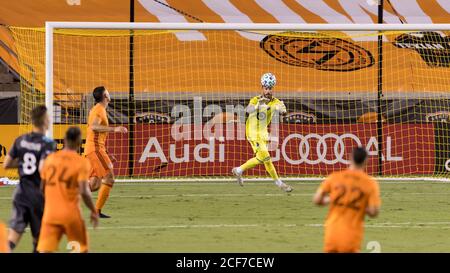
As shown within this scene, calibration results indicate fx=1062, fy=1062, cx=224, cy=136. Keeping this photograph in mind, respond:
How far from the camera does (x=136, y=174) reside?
2458cm

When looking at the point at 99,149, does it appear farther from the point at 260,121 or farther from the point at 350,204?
the point at 350,204

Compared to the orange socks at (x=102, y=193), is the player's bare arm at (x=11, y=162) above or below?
above

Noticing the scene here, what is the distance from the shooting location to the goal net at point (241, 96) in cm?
2469

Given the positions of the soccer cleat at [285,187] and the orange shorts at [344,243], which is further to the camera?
the soccer cleat at [285,187]

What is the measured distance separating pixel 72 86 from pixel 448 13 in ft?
34.2

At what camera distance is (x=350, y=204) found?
Answer: 31.3ft

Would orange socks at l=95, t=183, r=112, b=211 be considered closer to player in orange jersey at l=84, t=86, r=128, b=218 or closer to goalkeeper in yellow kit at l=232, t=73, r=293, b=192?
player in orange jersey at l=84, t=86, r=128, b=218

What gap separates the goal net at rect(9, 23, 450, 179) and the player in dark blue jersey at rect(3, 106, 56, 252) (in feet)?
37.5

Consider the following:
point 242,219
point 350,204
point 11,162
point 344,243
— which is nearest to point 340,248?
point 344,243

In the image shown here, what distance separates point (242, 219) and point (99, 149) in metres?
2.49

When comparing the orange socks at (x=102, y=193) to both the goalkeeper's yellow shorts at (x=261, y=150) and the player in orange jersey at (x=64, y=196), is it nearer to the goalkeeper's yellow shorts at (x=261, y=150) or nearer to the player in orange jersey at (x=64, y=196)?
the goalkeeper's yellow shorts at (x=261, y=150)

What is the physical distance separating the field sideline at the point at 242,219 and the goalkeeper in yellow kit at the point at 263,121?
551 millimetres

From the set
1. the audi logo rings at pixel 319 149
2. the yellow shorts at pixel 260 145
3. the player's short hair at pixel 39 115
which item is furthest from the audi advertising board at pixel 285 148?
the player's short hair at pixel 39 115

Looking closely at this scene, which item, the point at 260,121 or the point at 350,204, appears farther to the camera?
the point at 260,121
